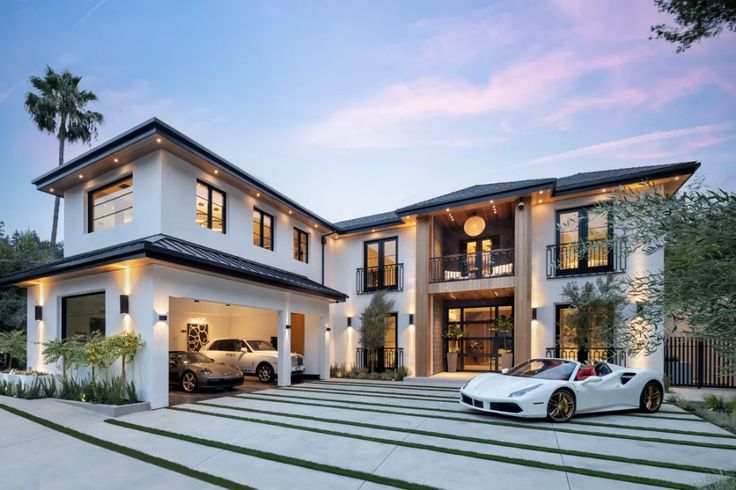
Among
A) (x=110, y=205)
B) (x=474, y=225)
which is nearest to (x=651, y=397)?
(x=474, y=225)

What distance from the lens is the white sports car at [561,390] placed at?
26.7 feet

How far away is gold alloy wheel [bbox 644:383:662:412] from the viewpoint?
916cm

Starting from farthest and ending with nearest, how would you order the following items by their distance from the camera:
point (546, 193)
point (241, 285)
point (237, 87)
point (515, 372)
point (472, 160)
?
1. point (472, 160)
2. point (237, 87)
3. point (546, 193)
4. point (241, 285)
5. point (515, 372)

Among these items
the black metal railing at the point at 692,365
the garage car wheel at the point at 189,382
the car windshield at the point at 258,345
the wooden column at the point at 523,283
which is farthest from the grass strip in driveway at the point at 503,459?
the black metal railing at the point at 692,365

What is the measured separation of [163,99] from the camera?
85.0ft

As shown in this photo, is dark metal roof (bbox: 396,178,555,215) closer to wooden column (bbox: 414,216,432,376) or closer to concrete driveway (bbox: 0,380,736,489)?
wooden column (bbox: 414,216,432,376)

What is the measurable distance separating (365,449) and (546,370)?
4.55 meters

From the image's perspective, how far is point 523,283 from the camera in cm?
1455

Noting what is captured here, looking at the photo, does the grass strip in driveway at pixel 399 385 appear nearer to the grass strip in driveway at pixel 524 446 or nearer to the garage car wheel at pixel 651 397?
the garage car wheel at pixel 651 397

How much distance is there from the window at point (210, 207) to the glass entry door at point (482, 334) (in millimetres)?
9884

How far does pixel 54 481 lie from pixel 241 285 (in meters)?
7.65

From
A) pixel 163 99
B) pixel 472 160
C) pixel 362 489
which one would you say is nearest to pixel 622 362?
pixel 362 489

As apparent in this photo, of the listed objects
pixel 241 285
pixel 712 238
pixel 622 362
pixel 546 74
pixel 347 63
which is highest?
pixel 347 63

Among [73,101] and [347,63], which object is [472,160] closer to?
[347,63]
